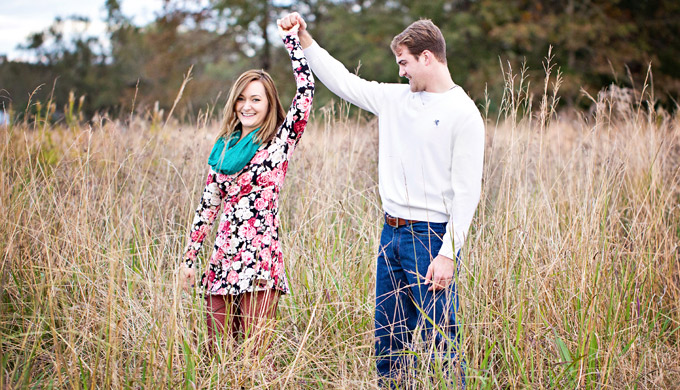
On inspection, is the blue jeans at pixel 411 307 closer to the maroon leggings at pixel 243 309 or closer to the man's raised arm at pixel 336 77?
the maroon leggings at pixel 243 309

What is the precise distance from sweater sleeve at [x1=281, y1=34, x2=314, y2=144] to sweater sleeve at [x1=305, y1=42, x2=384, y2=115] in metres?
0.05

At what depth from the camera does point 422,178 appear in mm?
1966

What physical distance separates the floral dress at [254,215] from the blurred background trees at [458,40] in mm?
11987

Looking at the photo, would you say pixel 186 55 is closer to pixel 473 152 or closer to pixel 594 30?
pixel 594 30

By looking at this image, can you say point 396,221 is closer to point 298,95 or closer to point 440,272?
point 440,272

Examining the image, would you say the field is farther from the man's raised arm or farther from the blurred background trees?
the blurred background trees

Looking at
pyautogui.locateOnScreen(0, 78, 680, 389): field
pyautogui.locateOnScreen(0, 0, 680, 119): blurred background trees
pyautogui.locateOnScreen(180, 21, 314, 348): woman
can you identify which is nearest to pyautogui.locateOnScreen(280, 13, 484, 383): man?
pyautogui.locateOnScreen(0, 78, 680, 389): field

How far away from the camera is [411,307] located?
221 cm

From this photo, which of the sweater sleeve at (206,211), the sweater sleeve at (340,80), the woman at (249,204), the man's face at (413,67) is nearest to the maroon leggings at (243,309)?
the woman at (249,204)

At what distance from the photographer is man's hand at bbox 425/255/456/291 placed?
187 centimetres

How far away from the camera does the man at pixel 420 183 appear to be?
1.87 m

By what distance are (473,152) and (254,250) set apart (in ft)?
3.01

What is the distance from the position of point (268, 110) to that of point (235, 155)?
27 centimetres

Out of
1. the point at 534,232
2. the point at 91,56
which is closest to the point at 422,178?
the point at 534,232
